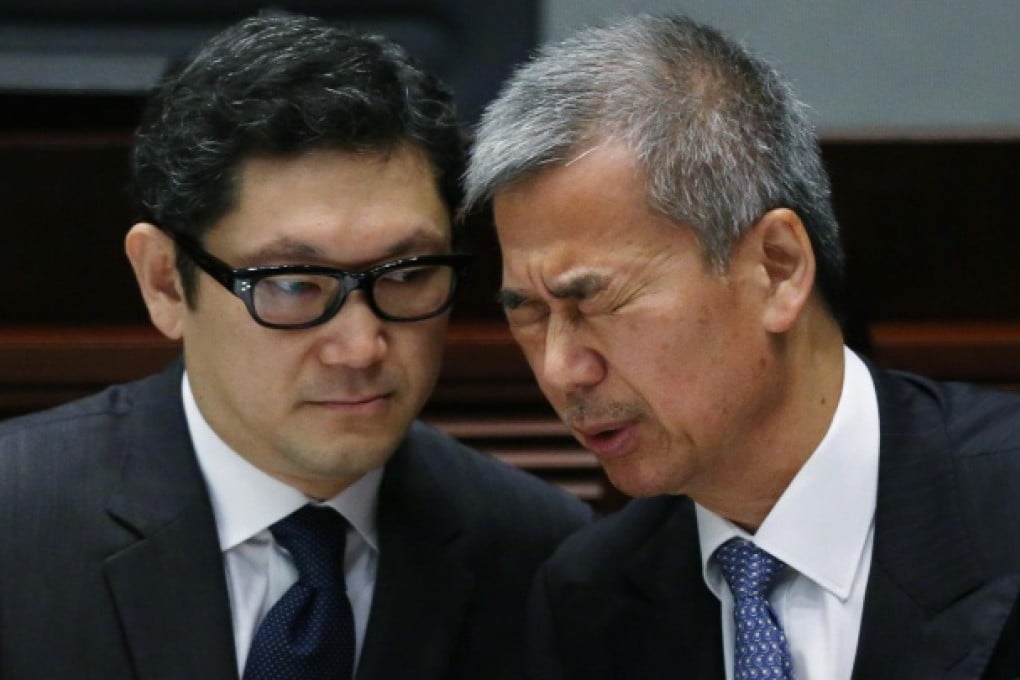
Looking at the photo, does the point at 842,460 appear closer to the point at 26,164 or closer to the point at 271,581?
the point at 271,581

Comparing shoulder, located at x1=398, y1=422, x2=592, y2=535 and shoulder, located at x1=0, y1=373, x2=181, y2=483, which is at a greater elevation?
shoulder, located at x1=0, y1=373, x2=181, y2=483

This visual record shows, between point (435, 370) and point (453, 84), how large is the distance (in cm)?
78

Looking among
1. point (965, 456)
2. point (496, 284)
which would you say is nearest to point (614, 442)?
point (965, 456)

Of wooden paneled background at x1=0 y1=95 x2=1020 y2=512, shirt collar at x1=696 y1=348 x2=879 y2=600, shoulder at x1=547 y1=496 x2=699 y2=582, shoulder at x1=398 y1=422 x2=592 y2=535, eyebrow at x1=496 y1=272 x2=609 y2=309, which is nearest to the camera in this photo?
eyebrow at x1=496 y1=272 x2=609 y2=309

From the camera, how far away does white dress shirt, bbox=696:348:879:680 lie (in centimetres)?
186

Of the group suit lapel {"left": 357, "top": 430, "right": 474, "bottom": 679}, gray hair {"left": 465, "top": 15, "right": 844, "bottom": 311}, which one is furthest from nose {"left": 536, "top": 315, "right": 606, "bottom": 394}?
suit lapel {"left": 357, "top": 430, "right": 474, "bottom": 679}

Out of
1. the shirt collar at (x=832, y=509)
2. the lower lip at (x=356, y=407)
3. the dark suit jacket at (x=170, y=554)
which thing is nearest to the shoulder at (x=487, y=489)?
the dark suit jacket at (x=170, y=554)

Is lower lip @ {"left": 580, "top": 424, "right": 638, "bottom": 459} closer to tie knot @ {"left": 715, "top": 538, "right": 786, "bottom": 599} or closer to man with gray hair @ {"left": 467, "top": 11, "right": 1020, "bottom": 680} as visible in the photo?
man with gray hair @ {"left": 467, "top": 11, "right": 1020, "bottom": 680}

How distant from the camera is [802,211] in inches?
72.1

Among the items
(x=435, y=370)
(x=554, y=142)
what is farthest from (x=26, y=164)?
(x=554, y=142)

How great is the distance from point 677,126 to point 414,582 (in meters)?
0.55

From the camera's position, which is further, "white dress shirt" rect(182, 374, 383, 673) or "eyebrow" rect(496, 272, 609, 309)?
"white dress shirt" rect(182, 374, 383, 673)

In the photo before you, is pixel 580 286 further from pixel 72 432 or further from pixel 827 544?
pixel 72 432

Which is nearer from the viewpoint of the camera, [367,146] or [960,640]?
[960,640]
